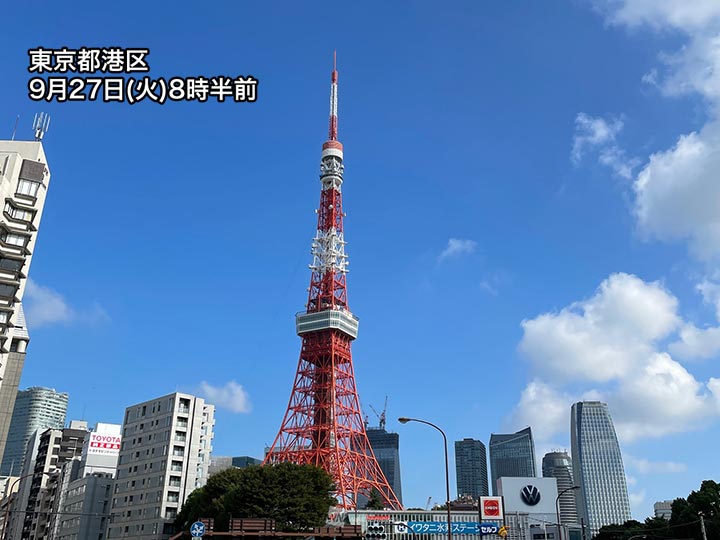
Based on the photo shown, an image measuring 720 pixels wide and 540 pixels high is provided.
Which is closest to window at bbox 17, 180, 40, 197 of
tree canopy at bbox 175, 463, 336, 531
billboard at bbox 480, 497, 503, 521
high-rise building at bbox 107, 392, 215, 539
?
tree canopy at bbox 175, 463, 336, 531

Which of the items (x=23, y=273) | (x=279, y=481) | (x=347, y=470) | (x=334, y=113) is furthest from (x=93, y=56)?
(x=334, y=113)

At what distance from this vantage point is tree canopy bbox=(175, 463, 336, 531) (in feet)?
208

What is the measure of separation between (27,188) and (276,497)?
121 feet

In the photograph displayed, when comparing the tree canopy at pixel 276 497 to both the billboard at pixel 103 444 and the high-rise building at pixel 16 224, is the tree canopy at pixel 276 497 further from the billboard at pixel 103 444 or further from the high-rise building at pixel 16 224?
the billboard at pixel 103 444

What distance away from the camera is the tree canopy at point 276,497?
208 feet

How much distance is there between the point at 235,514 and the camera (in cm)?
6388

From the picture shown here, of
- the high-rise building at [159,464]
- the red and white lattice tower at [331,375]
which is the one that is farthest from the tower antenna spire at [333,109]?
the high-rise building at [159,464]

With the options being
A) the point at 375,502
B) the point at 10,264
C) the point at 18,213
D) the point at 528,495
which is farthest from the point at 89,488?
the point at 528,495

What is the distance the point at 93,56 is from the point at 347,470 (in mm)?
68567

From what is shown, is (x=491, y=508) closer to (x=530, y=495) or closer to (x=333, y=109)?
(x=530, y=495)

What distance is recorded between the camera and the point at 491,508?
45.4 m

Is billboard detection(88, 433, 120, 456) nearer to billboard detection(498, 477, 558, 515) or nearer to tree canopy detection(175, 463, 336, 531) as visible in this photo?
tree canopy detection(175, 463, 336, 531)

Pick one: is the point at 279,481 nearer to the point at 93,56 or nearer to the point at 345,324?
the point at 345,324

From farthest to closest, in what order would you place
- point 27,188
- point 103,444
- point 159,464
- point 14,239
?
point 103,444, point 159,464, point 27,188, point 14,239
